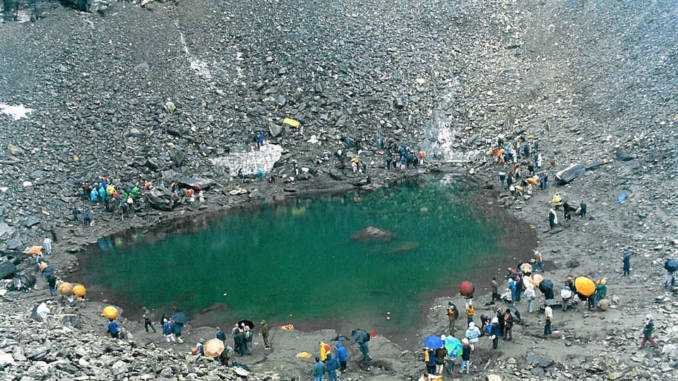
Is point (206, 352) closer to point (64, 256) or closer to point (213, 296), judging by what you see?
point (213, 296)

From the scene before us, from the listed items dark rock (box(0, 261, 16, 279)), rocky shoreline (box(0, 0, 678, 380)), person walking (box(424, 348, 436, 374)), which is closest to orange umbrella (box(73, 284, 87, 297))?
rocky shoreline (box(0, 0, 678, 380))

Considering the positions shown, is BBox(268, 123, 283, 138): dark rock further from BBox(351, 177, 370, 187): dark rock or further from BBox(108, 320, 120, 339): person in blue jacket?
BBox(108, 320, 120, 339): person in blue jacket

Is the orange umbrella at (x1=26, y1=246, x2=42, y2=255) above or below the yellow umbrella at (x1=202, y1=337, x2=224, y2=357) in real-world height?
above

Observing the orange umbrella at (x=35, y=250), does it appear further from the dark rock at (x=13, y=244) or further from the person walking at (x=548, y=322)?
the person walking at (x=548, y=322)

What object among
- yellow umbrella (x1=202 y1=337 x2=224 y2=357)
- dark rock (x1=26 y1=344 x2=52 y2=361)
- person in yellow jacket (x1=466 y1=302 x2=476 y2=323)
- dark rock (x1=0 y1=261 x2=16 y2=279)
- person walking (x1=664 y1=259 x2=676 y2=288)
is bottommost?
yellow umbrella (x1=202 y1=337 x2=224 y2=357)

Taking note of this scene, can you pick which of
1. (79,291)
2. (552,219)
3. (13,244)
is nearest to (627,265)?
(552,219)

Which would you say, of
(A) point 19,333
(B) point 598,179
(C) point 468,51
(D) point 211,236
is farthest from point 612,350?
(C) point 468,51
